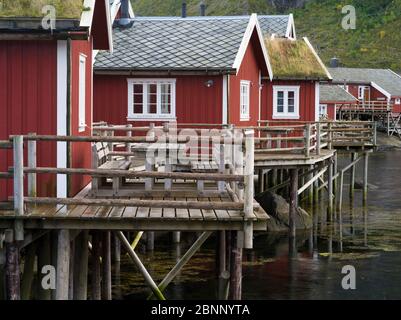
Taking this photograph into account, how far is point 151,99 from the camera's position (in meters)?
25.2

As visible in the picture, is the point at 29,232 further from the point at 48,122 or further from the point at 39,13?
the point at 39,13

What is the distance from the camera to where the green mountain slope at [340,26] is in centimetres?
11362

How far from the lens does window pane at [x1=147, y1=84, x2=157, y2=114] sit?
25.0 m

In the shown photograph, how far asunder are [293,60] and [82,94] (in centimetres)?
2029

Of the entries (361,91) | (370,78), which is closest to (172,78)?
(361,91)

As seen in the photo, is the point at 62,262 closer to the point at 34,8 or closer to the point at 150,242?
the point at 34,8

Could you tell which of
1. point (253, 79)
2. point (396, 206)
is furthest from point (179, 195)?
point (396, 206)

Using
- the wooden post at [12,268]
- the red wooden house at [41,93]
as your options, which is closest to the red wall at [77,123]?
the red wooden house at [41,93]

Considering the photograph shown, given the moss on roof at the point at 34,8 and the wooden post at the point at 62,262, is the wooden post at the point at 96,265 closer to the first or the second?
the wooden post at the point at 62,262

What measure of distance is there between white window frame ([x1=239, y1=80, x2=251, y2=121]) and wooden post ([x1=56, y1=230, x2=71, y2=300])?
1527 centimetres

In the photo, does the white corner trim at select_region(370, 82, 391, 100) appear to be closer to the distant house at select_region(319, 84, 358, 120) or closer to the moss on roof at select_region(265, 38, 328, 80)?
the distant house at select_region(319, 84, 358, 120)

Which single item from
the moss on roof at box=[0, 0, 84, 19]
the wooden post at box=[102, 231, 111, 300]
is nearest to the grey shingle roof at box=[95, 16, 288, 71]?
the wooden post at box=[102, 231, 111, 300]
